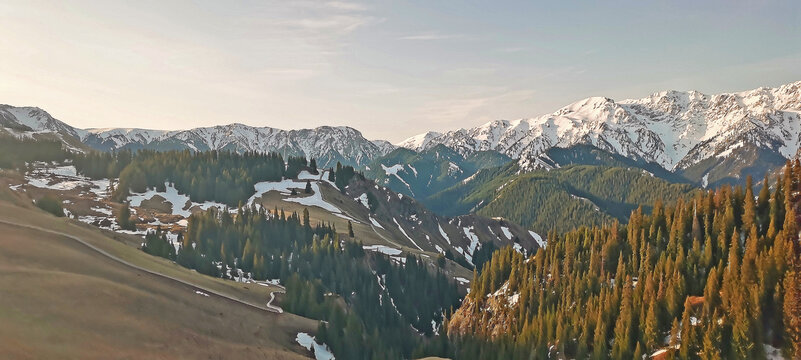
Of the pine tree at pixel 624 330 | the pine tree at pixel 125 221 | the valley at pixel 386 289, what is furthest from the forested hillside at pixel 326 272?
the pine tree at pixel 624 330

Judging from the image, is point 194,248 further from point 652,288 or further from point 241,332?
point 652,288

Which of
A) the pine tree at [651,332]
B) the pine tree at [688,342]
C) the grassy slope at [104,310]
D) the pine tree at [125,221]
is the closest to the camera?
the grassy slope at [104,310]

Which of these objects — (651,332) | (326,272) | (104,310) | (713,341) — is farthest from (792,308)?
(326,272)

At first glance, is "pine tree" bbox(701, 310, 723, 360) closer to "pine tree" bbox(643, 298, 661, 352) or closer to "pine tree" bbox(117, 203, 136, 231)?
"pine tree" bbox(643, 298, 661, 352)

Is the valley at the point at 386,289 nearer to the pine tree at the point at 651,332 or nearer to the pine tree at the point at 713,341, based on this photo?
the pine tree at the point at 651,332

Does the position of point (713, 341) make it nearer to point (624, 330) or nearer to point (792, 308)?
point (792, 308)

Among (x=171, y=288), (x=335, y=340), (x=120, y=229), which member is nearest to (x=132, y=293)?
(x=171, y=288)

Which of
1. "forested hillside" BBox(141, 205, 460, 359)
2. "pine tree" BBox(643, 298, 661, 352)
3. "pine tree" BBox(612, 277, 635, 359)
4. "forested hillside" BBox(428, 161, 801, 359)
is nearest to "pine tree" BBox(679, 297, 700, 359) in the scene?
"forested hillside" BBox(428, 161, 801, 359)
